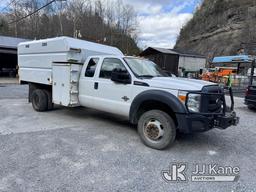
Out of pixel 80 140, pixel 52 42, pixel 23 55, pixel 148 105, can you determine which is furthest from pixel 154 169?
pixel 23 55

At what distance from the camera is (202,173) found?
362 cm

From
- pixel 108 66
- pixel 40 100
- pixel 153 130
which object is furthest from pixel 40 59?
pixel 153 130

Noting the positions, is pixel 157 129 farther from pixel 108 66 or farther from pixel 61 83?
pixel 61 83

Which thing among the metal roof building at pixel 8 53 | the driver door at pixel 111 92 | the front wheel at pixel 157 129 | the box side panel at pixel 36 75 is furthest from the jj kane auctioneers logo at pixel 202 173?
the metal roof building at pixel 8 53

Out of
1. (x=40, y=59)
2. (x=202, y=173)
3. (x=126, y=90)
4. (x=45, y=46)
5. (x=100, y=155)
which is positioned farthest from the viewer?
(x=40, y=59)

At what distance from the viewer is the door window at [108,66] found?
532cm

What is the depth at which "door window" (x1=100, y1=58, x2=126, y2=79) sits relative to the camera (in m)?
5.32

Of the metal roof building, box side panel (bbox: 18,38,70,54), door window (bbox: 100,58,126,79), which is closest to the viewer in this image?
door window (bbox: 100,58,126,79)

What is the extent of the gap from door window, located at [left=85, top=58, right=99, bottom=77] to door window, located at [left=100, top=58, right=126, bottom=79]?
322 mm

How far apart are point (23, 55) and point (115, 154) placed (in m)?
5.78

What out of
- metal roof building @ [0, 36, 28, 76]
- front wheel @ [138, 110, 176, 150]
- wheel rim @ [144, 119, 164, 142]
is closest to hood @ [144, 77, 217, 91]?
front wheel @ [138, 110, 176, 150]

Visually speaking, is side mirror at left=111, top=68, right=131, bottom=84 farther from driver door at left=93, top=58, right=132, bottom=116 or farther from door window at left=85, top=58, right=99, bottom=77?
door window at left=85, top=58, right=99, bottom=77

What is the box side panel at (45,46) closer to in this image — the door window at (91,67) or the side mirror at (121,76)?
the door window at (91,67)

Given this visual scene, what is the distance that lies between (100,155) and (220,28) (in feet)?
146
